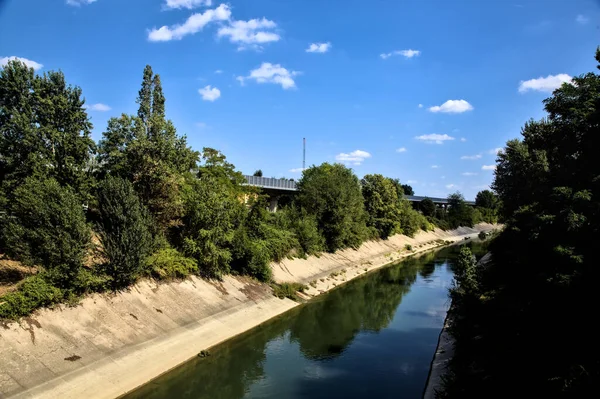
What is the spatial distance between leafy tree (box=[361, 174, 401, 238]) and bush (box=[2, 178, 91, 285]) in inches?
2409

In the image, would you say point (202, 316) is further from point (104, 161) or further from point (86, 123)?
point (86, 123)

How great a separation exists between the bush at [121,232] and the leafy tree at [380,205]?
56631 mm

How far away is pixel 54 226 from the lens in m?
23.6

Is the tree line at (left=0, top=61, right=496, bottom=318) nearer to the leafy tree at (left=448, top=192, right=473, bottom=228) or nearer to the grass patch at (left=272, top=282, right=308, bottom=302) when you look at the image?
the grass patch at (left=272, top=282, right=308, bottom=302)

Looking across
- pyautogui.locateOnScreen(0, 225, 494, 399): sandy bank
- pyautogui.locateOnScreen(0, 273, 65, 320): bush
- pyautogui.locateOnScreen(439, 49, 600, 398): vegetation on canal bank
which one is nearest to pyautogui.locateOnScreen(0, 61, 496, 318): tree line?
pyautogui.locateOnScreen(0, 273, 65, 320): bush

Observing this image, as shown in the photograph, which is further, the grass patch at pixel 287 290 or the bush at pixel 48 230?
the grass patch at pixel 287 290

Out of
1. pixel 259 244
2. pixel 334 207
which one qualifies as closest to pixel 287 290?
pixel 259 244

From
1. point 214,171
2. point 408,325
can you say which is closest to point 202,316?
point 408,325

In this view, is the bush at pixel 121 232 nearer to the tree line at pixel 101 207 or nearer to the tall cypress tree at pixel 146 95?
the tree line at pixel 101 207

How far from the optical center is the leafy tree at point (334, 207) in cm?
6072

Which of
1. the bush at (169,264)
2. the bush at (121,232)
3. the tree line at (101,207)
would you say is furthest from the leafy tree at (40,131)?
the bush at (169,264)

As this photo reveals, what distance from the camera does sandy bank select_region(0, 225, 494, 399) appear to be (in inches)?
744

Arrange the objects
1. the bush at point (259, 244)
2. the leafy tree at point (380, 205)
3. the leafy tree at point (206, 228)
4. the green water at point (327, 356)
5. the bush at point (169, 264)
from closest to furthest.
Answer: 1. the green water at point (327, 356)
2. the bush at point (169, 264)
3. the leafy tree at point (206, 228)
4. the bush at point (259, 244)
5. the leafy tree at point (380, 205)

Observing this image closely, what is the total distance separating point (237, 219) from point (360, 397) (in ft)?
76.9
